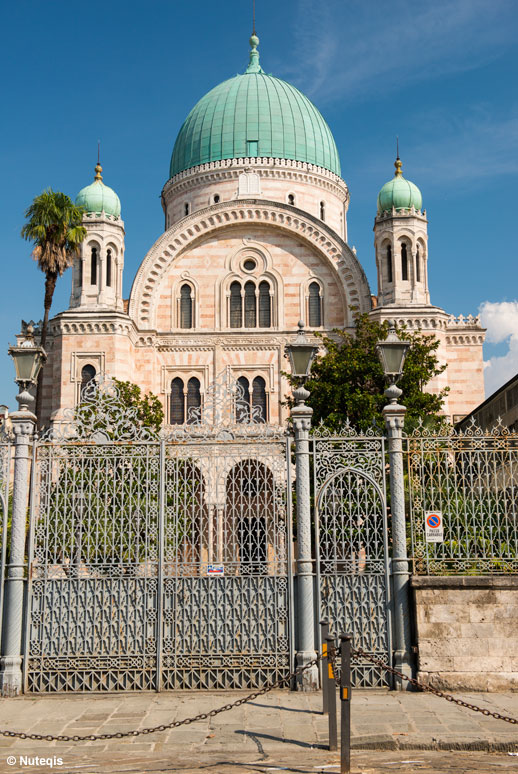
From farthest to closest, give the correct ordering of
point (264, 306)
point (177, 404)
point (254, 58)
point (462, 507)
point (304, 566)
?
1. point (254, 58)
2. point (264, 306)
3. point (177, 404)
4. point (462, 507)
5. point (304, 566)

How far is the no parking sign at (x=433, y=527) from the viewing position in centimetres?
1065

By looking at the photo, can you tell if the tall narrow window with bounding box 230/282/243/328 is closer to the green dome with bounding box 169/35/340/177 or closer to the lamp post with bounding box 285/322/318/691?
the green dome with bounding box 169/35/340/177

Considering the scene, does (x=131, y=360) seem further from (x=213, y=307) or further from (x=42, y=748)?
(x=42, y=748)

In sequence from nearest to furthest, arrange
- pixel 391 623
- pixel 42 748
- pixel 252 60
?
pixel 42 748, pixel 391 623, pixel 252 60

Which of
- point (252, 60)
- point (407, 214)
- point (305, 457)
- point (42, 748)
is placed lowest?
point (42, 748)

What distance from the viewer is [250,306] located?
33.2 meters

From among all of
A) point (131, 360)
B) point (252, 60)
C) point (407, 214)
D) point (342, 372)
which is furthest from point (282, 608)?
point (252, 60)

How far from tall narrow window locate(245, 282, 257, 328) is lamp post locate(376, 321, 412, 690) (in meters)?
21.6

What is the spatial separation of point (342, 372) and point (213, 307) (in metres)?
11.8

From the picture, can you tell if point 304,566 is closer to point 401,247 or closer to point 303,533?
point 303,533

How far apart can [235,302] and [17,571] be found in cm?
2328

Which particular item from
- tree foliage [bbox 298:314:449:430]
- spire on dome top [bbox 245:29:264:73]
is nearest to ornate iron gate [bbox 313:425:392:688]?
tree foliage [bbox 298:314:449:430]

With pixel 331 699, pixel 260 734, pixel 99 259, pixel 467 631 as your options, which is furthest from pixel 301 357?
pixel 99 259

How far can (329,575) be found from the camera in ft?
35.1
